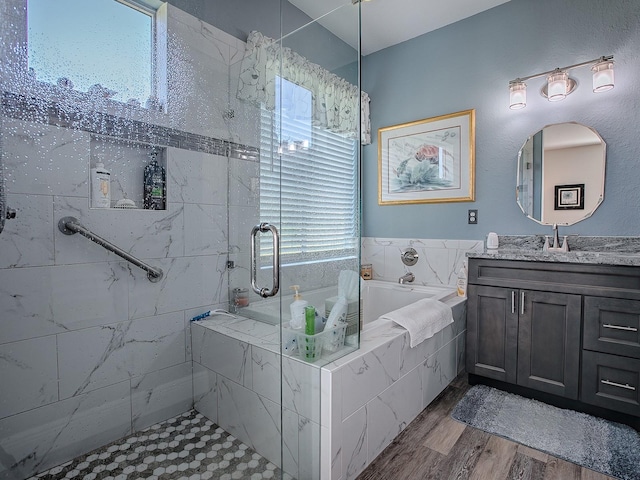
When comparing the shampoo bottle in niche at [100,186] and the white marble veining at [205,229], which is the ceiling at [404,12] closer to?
the white marble veining at [205,229]

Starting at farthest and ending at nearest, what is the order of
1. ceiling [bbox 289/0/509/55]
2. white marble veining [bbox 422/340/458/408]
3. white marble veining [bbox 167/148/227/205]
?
1. ceiling [bbox 289/0/509/55]
2. white marble veining [bbox 422/340/458/408]
3. white marble veining [bbox 167/148/227/205]

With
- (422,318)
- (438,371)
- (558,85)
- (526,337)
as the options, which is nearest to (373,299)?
(438,371)

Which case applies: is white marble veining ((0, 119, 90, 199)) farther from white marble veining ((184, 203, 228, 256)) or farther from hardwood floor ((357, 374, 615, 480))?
hardwood floor ((357, 374, 615, 480))

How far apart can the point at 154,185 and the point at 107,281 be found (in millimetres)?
525

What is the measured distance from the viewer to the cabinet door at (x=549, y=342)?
1.87 metres

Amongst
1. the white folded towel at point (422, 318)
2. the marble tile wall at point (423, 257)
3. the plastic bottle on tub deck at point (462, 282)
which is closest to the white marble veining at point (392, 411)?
the white folded towel at point (422, 318)

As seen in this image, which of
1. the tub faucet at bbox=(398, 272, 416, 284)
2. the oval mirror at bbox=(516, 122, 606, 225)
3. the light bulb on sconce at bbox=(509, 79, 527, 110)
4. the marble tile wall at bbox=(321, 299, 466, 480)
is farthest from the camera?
the tub faucet at bbox=(398, 272, 416, 284)

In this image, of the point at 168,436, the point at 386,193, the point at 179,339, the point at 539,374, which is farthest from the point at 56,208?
the point at 539,374

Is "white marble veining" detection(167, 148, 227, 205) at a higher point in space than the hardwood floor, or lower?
higher

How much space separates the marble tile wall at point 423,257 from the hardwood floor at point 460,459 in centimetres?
123

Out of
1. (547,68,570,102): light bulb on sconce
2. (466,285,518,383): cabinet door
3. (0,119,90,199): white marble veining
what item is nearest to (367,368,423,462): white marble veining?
(466,285,518,383): cabinet door

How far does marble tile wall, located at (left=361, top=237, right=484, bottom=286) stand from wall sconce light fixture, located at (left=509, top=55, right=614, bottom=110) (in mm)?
1048

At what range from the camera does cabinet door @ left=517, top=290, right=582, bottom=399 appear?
187 centimetres

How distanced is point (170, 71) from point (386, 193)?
1.98 m
